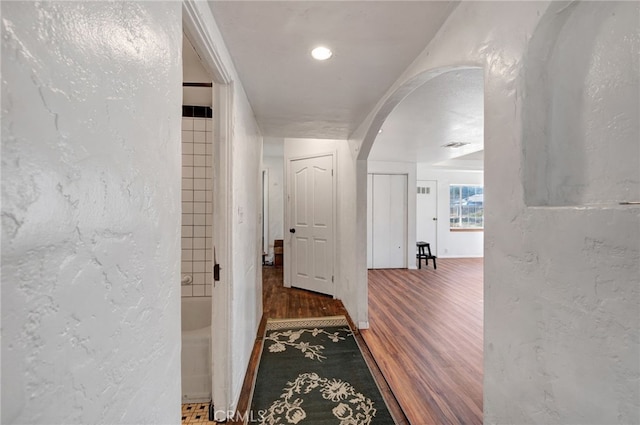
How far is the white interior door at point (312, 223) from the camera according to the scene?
352 cm

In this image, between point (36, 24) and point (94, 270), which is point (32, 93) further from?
point (94, 270)

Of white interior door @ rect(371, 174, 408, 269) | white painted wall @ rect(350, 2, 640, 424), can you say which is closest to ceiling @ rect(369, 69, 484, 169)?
white interior door @ rect(371, 174, 408, 269)

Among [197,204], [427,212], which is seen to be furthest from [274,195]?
[427,212]

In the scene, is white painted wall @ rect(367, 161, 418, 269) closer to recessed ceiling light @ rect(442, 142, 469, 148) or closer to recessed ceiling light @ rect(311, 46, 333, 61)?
recessed ceiling light @ rect(442, 142, 469, 148)

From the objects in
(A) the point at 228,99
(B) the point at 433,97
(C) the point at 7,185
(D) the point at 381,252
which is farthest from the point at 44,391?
(D) the point at 381,252

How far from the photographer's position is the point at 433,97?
2281mm

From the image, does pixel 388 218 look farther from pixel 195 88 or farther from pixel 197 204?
pixel 195 88

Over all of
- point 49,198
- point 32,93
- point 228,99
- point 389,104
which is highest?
point 389,104

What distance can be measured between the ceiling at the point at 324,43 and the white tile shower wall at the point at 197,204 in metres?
0.53

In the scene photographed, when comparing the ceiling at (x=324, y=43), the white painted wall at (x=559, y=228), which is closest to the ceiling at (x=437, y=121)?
the ceiling at (x=324, y=43)

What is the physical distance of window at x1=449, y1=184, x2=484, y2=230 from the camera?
6.19m

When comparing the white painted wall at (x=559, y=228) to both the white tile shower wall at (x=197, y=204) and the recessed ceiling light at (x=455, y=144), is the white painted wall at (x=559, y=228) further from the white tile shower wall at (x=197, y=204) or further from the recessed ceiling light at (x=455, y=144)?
the recessed ceiling light at (x=455, y=144)

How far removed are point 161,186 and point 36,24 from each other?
386mm

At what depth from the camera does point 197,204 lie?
2043mm
